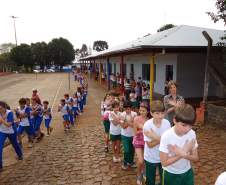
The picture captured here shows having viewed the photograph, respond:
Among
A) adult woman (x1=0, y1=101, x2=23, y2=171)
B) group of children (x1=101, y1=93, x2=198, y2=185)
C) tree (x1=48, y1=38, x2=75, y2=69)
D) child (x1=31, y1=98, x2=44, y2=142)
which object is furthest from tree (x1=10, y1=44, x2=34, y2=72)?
group of children (x1=101, y1=93, x2=198, y2=185)

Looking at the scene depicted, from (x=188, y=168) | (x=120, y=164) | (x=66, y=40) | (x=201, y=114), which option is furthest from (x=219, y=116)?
(x=66, y=40)

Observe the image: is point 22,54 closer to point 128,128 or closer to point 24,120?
point 24,120

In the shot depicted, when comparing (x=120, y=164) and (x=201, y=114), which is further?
(x=201, y=114)

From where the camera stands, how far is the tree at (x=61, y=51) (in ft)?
214

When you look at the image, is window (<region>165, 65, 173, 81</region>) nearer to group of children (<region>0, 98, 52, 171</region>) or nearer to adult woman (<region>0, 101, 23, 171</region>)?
group of children (<region>0, 98, 52, 171</region>)

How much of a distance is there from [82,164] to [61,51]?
61724mm

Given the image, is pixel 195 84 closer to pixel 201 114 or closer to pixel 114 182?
pixel 201 114

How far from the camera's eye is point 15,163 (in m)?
6.28

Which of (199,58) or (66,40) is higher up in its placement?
(66,40)

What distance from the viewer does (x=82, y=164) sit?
5.96 m

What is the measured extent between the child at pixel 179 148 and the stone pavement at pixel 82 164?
85.5 inches

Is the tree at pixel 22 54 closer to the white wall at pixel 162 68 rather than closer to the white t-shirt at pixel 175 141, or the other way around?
the white wall at pixel 162 68

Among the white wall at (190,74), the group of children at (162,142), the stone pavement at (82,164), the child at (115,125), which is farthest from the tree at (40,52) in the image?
the group of children at (162,142)

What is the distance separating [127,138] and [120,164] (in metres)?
1.09
